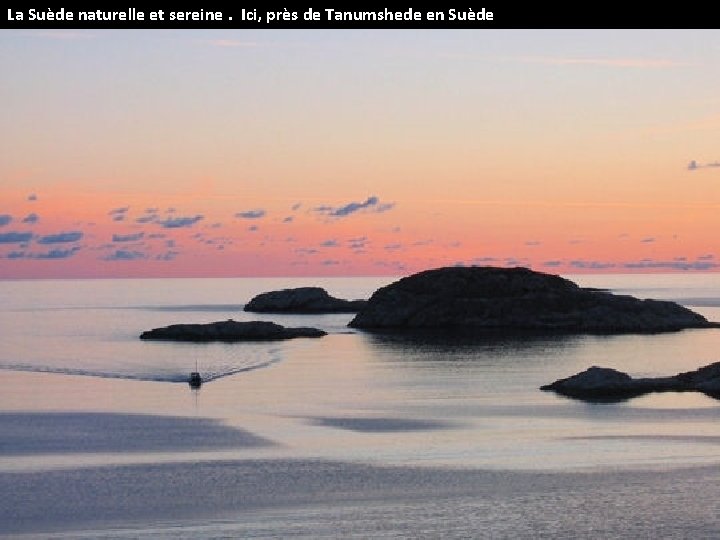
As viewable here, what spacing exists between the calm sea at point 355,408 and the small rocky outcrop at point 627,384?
2.00 meters

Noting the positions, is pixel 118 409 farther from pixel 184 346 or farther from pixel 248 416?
pixel 184 346

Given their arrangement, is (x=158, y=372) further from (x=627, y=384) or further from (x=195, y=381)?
(x=627, y=384)

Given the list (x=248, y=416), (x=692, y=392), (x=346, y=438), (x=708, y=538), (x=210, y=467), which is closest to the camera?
(x=708, y=538)

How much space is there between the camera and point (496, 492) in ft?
201

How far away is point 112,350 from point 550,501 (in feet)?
387

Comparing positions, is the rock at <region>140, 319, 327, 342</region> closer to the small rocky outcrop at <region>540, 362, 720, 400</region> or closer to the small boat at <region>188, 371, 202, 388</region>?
the small boat at <region>188, 371, 202, 388</region>

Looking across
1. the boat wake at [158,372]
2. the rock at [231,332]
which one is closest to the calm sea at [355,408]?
the boat wake at [158,372]

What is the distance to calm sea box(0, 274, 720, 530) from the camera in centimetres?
7456

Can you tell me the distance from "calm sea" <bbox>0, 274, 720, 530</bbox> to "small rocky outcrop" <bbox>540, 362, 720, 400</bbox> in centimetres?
200

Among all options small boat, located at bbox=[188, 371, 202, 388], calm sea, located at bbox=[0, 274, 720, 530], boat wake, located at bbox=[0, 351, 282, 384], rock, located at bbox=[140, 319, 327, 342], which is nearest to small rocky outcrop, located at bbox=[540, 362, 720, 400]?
calm sea, located at bbox=[0, 274, 720, 530]

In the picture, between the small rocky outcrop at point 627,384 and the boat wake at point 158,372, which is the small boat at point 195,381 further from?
the small rocky outcrop at point 627,384

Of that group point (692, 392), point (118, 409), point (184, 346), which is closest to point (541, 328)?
point (184, 346)

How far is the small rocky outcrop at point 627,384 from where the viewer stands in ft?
342
